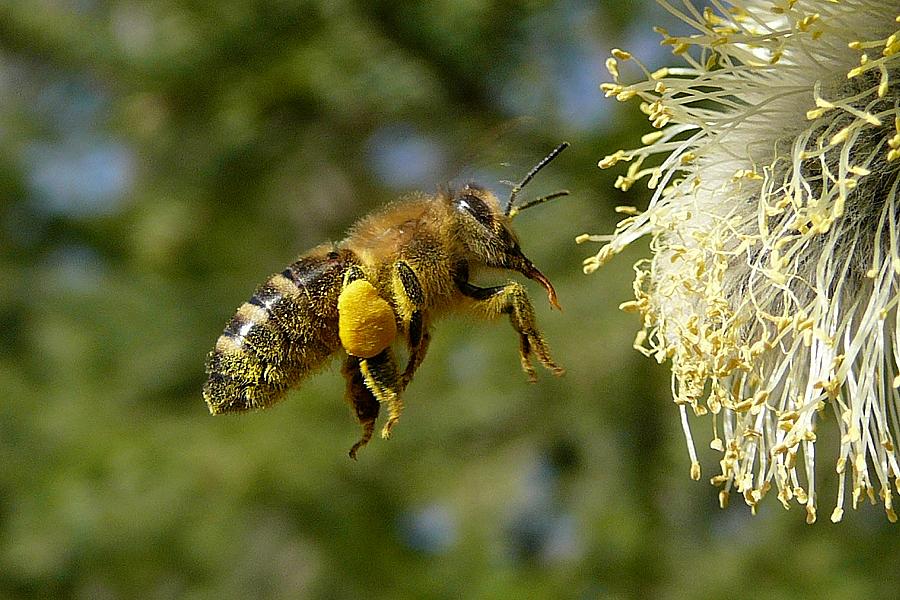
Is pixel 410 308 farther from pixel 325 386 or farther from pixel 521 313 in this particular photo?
pixel 325 386

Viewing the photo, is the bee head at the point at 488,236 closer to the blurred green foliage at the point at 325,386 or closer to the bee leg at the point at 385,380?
the bee leg at the point at 385,380

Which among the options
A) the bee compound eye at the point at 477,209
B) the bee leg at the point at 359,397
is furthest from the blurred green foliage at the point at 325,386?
the bee leg at the point at 359,397

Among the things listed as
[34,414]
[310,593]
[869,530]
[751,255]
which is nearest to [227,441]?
[310,593]

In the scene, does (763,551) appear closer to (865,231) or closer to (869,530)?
(869,530)

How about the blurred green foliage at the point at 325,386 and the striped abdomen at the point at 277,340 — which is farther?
the blurred green foliage at the point at 325,386

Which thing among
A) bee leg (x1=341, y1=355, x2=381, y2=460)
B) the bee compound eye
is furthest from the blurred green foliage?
bee leg (x1=341, y1=355, x2=381, y2=460)
